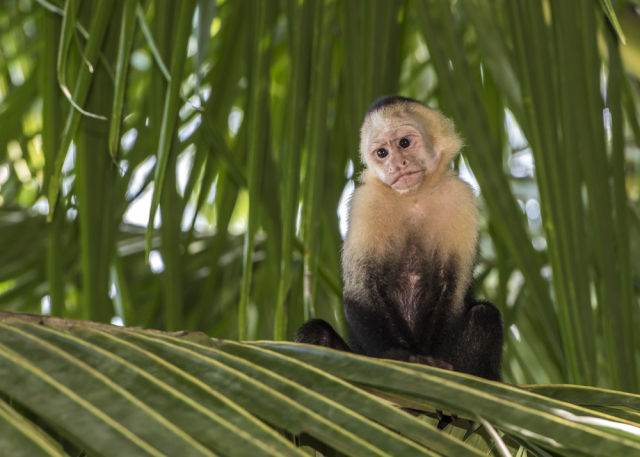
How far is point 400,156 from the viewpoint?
8.32 ft

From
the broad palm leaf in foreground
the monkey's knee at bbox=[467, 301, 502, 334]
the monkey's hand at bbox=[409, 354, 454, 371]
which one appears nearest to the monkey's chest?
the monkey's knee at bbox=[467, 301, 502, 334]

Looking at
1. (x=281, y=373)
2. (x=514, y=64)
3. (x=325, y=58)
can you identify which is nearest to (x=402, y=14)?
(x=514, y=64)

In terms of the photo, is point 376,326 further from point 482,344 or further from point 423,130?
point 423,130

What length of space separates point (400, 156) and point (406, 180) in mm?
93

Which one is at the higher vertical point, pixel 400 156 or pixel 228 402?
pixel 400 156

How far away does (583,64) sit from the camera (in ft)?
5.46

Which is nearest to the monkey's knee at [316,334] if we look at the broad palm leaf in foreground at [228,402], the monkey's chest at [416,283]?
the monkey's chest at [416,283]

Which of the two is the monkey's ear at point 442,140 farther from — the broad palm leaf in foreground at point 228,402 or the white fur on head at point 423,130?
the broad palm leaf in foreground at point 228,402

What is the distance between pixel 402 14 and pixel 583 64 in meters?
0.68

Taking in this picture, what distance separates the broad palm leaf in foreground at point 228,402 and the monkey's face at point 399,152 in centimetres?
157

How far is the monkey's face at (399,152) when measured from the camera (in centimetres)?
252

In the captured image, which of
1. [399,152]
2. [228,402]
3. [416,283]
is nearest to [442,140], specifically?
[399,152]

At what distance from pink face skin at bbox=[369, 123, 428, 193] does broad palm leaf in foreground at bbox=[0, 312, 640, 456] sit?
157cm

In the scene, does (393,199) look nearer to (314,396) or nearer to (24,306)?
(24,306)
